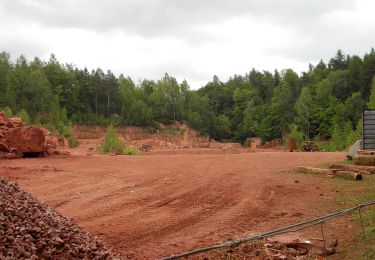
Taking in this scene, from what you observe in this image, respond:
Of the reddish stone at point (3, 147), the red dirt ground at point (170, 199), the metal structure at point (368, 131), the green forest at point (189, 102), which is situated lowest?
the red dirt ground at point (170, 199)

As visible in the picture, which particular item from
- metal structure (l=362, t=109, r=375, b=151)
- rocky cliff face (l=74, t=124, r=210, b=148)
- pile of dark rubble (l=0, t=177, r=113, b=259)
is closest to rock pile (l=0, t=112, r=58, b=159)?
pile of dark rubble (l=0, t=177, r=113, b=259)

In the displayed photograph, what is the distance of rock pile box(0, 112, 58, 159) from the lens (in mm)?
18875

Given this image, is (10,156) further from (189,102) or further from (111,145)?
(189,102)

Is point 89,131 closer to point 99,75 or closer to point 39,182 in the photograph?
point 99,75

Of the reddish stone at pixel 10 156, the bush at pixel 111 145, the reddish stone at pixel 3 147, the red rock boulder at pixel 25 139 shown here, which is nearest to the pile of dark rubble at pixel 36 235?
the reddish stone at pixel 10 156

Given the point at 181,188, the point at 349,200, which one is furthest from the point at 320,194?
the point at 181,188

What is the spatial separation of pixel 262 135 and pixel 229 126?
814 centimetres

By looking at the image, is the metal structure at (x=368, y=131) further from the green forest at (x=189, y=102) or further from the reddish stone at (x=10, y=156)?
the green forest at (x=189, y=102)

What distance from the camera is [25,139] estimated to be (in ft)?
63.3

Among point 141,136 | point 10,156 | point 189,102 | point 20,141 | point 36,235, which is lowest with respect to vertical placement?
point 36,235

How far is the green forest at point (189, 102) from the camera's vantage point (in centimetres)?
6756

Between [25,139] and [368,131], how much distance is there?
14.0 meters

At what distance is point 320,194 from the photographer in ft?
39.0

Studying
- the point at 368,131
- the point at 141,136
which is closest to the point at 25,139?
the point at 368,131
